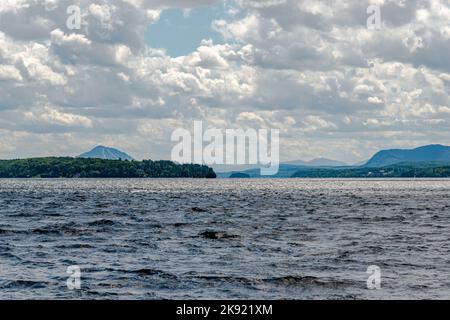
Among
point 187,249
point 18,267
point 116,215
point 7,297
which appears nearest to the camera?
point 7,297

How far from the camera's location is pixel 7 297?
30203mm

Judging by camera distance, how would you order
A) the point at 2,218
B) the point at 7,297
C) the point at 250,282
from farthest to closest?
the point at 2,218, the point at 250,282, the point at 7,297
